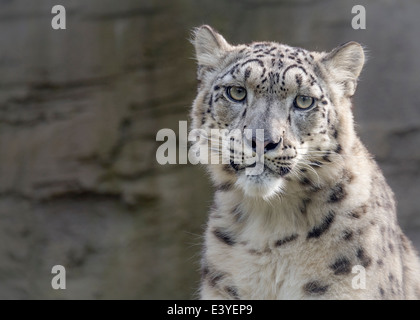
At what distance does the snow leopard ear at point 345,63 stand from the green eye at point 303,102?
0.38 m

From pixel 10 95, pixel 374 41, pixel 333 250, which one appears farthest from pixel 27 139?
pixel 333 250

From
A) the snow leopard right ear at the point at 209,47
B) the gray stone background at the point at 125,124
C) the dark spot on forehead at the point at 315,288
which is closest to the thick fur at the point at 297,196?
the dark spot on forehead at the point at 315,288

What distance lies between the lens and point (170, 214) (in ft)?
24.8

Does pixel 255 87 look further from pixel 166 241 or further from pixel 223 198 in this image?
pixel 166 241

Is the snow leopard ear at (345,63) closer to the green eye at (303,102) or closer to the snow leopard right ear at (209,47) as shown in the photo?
the green eye at (303,102)

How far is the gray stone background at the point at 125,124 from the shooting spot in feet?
Result: 24.2

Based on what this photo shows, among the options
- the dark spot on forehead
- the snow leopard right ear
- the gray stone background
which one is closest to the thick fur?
the dark spot on forehead

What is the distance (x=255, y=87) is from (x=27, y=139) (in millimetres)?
A: 4195

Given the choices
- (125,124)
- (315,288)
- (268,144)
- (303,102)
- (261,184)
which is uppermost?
(125,124)

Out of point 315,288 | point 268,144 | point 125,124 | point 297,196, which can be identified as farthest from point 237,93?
point 125,124

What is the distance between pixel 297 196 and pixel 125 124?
3650 mm

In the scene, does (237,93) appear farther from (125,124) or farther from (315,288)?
(125,124)

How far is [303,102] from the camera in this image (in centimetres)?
414

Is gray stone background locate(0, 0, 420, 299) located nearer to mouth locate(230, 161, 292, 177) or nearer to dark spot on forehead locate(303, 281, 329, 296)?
dark spot on forehead locate(303, 281, 329, 296)
